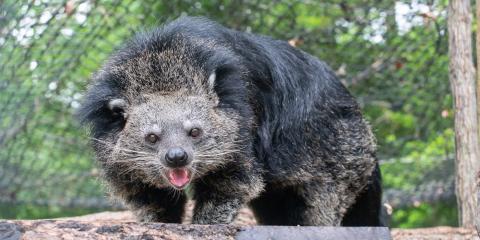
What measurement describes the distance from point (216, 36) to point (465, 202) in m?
2.33

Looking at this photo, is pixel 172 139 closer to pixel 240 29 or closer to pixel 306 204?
pixel 306 204

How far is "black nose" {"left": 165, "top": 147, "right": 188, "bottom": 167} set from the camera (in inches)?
169

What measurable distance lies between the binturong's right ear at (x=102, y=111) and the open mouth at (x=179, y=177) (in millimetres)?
488

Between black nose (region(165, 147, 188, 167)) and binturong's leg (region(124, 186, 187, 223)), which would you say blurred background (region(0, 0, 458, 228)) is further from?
black nose (region(165, 147, 188, 167))

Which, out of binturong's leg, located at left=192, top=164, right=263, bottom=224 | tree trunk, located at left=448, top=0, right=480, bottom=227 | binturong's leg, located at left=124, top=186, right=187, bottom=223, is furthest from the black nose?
tree trunk, located at left=448, top=0, right=480, bottom=227

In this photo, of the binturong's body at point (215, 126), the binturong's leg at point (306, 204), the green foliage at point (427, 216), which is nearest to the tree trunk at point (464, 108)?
the binturong's body at point (215, 126)

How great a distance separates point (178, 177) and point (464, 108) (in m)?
2.50

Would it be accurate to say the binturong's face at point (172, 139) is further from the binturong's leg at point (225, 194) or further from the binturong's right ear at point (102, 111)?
the binturong's leg at point (225, 194)

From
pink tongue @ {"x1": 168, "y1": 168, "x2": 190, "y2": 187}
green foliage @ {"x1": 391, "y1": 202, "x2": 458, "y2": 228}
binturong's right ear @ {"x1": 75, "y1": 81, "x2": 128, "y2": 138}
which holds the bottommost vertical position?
green foliage @ {"x1": 391, "y1": 202, "x2": 458, "y2": 228}

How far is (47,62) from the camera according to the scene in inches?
265

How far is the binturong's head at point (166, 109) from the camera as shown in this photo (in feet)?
14.8

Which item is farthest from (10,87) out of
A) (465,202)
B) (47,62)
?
(465,202)

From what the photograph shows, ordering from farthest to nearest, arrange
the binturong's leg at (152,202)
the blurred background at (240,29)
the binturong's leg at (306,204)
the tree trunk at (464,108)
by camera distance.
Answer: the blurred background at (240,29) → the tree trunk at (464,108) → the binturong's leg at (306,204) → the binturong's leg at (152,202)

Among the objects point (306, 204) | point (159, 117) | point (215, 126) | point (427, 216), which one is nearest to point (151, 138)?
point (159, 117)
